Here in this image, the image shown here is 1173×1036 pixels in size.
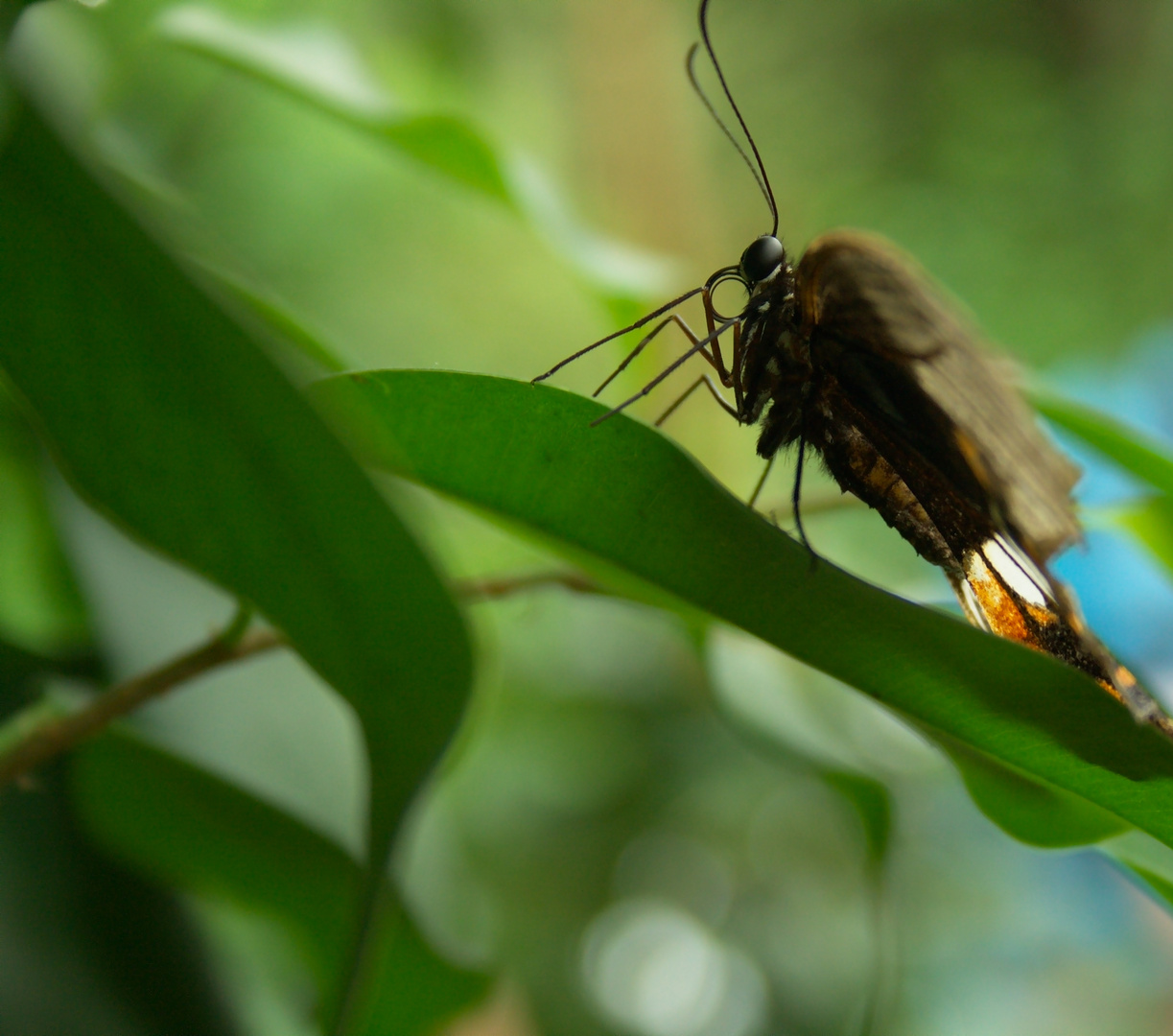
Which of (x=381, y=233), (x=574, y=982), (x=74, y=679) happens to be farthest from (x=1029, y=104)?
(x=74, y=679)

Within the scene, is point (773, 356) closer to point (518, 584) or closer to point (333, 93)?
point (518, 584)

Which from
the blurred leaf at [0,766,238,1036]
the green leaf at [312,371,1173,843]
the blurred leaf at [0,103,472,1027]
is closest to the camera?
the blurred leaf at [0,103,472,1027]

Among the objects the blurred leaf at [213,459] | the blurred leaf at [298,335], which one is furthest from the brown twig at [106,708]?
the blurred leaf at [298,335]

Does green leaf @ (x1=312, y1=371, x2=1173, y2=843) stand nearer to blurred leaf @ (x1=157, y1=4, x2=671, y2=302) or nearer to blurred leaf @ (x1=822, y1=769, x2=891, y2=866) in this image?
blurred leaf @ (x1=822, y1=769, x2=891, y2=866)

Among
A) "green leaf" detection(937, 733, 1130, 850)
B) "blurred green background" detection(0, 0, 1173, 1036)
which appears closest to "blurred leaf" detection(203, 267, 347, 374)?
"blurred green background" detection(0, 0, 1173, 1036)

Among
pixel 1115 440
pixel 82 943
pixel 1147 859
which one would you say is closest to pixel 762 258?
pixel 1115 440

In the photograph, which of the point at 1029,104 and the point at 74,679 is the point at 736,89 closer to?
the point at 1029,104

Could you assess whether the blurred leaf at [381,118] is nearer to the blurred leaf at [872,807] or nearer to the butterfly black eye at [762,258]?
the butterfly black eye at [762,258]
